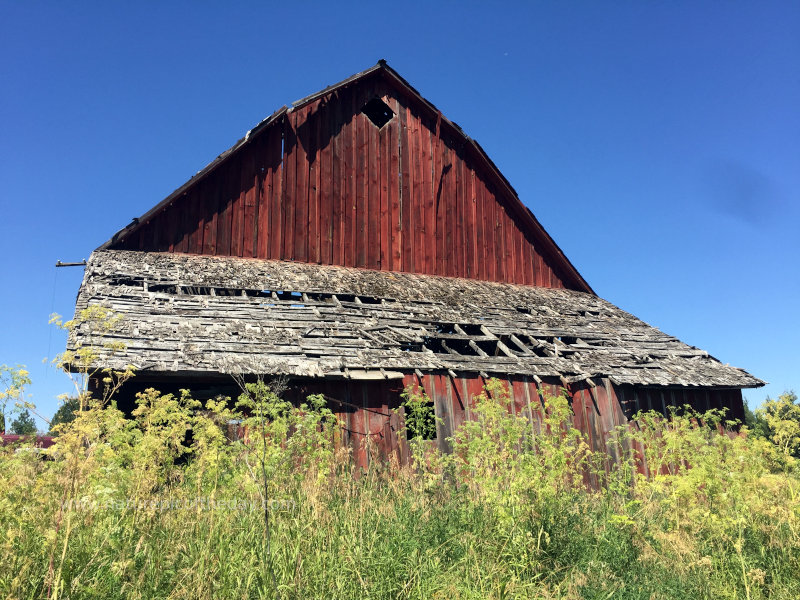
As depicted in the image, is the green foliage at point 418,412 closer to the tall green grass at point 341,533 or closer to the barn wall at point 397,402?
the barn wall at point 397,402

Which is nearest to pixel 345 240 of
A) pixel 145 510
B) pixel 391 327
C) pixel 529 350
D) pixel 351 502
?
pixel 391 327

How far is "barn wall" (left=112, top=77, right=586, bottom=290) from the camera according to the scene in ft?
47.6

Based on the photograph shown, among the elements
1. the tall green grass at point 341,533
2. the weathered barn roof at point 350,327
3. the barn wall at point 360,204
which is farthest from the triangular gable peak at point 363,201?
the tall green grass at point 341,533

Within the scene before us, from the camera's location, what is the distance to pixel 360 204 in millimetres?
16328

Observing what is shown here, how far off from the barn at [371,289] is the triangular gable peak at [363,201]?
4cm

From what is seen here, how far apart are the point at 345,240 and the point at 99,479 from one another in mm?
11570

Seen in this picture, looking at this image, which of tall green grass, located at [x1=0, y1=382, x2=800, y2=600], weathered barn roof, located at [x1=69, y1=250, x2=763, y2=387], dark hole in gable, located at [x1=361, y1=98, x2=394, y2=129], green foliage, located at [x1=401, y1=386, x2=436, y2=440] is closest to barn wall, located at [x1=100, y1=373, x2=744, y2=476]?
green foliage, located at [x1=401, y1=386, x2=436, y2=440]

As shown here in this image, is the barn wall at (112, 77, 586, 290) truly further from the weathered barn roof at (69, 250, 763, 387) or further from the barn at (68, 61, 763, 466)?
the weathered barn roof at (69, 250, 763, 387)

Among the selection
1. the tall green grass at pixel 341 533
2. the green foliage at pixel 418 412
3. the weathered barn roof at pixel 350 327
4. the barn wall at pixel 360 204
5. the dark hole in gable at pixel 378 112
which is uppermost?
the dark hole in gable at pixel 378 112

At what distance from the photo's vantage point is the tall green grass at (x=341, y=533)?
12.8ft

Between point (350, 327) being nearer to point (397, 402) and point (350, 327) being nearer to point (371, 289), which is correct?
point (397, 402)

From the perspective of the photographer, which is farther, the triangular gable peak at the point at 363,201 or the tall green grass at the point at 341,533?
the triangular gable peak at the point at 363,201

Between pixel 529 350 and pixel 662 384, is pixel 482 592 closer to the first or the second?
pixel 529 350

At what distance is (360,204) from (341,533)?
12350mm
